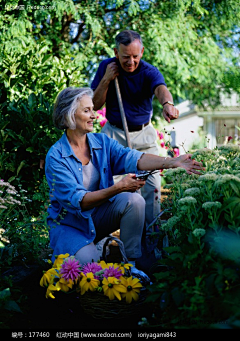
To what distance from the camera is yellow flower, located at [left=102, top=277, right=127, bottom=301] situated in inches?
94.2

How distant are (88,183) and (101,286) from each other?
857 mm

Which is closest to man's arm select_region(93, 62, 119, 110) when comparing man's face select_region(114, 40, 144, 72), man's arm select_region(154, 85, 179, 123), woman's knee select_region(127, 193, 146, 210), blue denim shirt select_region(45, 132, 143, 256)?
man's face select_region(114, 40, 144, 72)

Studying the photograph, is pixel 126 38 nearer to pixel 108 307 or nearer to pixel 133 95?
pixel 133 95

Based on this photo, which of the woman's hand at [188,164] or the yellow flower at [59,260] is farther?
the woman's hand at [188,164]

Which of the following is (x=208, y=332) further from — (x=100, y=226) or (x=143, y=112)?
(x=143, y=112)

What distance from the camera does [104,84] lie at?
3.82 metres

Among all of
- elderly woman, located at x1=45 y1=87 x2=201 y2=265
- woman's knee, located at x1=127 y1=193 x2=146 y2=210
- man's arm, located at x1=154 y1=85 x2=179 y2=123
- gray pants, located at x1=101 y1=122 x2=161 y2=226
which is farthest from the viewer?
gray pants, located at x1=101 y1=122 x2=161 y2=226

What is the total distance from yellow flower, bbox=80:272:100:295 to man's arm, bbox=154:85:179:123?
1.33 m

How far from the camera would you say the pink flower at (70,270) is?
252 centimetres

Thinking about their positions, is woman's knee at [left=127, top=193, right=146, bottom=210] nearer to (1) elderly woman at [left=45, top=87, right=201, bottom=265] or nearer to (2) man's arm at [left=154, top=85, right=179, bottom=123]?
(1) elderly woman at [left=45, top=87, right=201, bottom=265]

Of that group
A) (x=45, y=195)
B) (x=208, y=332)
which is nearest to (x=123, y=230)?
(x=208, y=332)

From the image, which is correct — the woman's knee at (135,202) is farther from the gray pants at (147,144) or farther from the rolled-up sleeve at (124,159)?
the gray pants at (147,144)

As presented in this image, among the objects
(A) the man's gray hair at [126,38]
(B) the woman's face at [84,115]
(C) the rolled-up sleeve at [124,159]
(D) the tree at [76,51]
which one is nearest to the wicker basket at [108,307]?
(C) the rolled-up sleeve at [124,159]

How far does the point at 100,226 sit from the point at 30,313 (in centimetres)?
80
